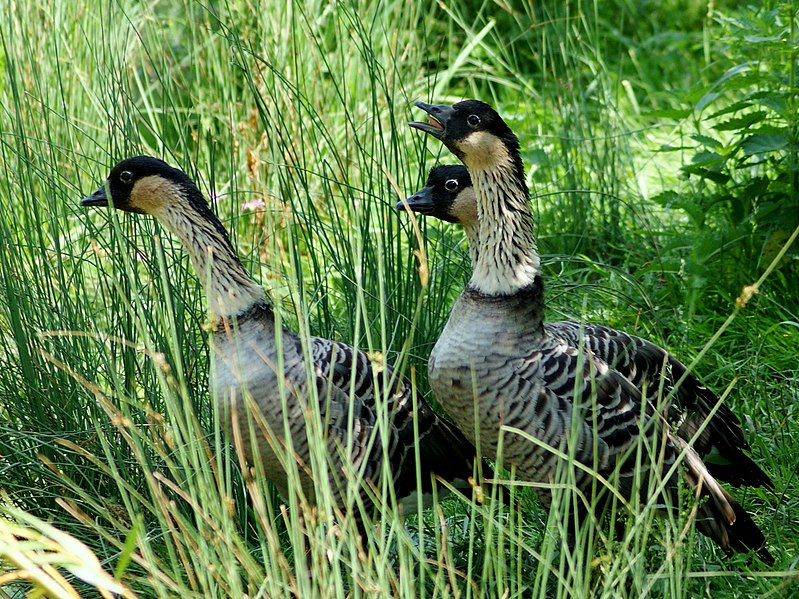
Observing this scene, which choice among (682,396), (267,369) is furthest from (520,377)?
(267,369)

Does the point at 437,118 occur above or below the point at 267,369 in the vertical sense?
above

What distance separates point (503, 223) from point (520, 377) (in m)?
0.49

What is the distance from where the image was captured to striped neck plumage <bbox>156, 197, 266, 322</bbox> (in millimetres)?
3283

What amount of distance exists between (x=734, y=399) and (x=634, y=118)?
331 cm

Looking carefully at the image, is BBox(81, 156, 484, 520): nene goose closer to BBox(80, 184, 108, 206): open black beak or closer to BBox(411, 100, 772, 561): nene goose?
BBox(80, 184, 108, 206): open black beak

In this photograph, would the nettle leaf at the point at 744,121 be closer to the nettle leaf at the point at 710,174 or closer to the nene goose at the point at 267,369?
the nettle leaf at the point at 710,174

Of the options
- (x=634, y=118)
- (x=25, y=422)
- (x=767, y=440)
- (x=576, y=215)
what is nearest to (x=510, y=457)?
(x=767, y=440)

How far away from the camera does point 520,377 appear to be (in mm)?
3193

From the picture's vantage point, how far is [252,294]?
10.9ft

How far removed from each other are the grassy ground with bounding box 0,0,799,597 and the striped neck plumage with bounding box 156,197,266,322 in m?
0.15

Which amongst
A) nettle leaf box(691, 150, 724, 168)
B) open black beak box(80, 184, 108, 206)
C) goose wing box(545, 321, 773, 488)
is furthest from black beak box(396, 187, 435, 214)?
nettle leaf box(691, 150, 724, 168)

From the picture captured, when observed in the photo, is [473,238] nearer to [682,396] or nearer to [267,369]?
[682,396]

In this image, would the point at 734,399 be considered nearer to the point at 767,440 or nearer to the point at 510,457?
the point at 767,440

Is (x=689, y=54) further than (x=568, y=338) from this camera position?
Yes
